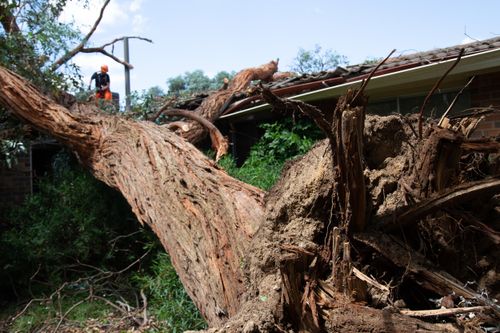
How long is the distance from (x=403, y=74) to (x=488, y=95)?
1.40m

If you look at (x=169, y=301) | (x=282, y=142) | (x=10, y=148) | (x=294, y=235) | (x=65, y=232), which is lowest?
(x=169, y=301)

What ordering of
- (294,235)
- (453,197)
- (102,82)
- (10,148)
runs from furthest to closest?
(102,82) < (10,148) < (294,235) < (453,197)

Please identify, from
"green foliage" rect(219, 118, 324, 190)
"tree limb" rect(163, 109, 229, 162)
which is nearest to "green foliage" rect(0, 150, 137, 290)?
"tree limb" rect(163, 109, 229, 162)

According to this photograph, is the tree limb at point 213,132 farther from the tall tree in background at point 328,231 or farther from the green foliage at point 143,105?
the tall tree in background at point 328,231

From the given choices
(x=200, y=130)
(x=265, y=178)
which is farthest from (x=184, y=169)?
(x=200, y=130)

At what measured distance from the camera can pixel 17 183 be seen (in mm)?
11664

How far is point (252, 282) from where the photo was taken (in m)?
3.30

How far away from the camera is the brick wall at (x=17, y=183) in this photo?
11.5 metres

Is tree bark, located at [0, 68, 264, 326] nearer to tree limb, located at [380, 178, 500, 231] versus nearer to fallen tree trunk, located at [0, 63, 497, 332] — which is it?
fallen tree trunk, located at [0, 63, 497, 332]

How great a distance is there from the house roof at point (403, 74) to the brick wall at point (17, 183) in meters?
5.44

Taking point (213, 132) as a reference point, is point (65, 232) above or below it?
below

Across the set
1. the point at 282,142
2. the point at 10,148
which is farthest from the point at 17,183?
the point at 282,142

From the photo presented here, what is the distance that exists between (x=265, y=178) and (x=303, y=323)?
4.65 m

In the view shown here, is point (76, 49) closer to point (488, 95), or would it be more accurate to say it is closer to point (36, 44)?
point (36, 44)
